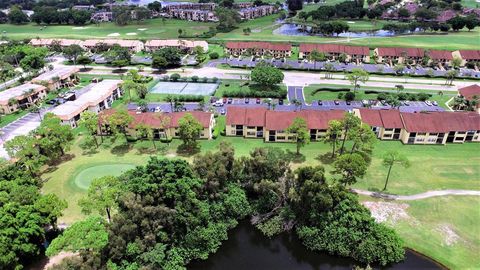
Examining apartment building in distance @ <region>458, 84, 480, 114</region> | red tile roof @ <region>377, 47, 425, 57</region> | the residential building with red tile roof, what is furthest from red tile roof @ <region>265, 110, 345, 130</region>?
the residential building with red tile roof

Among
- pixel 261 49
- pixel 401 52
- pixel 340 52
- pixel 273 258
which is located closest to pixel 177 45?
pixel 261 49

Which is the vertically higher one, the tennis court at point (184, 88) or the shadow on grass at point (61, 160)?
the tennis court at point (184, 88)

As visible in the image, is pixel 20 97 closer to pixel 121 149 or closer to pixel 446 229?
pixel 121 149

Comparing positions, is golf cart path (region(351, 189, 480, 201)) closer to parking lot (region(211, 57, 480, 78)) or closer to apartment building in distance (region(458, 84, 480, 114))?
apartment building in distance (region(458, 84, 480, 114))

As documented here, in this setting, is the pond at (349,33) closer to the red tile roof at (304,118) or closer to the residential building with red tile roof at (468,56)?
the residential building with red tile roof at (468,56)

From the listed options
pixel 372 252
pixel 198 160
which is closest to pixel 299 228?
pixel 372 252

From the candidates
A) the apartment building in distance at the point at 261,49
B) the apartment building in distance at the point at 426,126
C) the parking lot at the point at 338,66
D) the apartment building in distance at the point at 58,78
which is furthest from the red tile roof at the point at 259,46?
the apartment building in distance at the point at 426,126

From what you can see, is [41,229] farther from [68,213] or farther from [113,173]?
[113,173]
